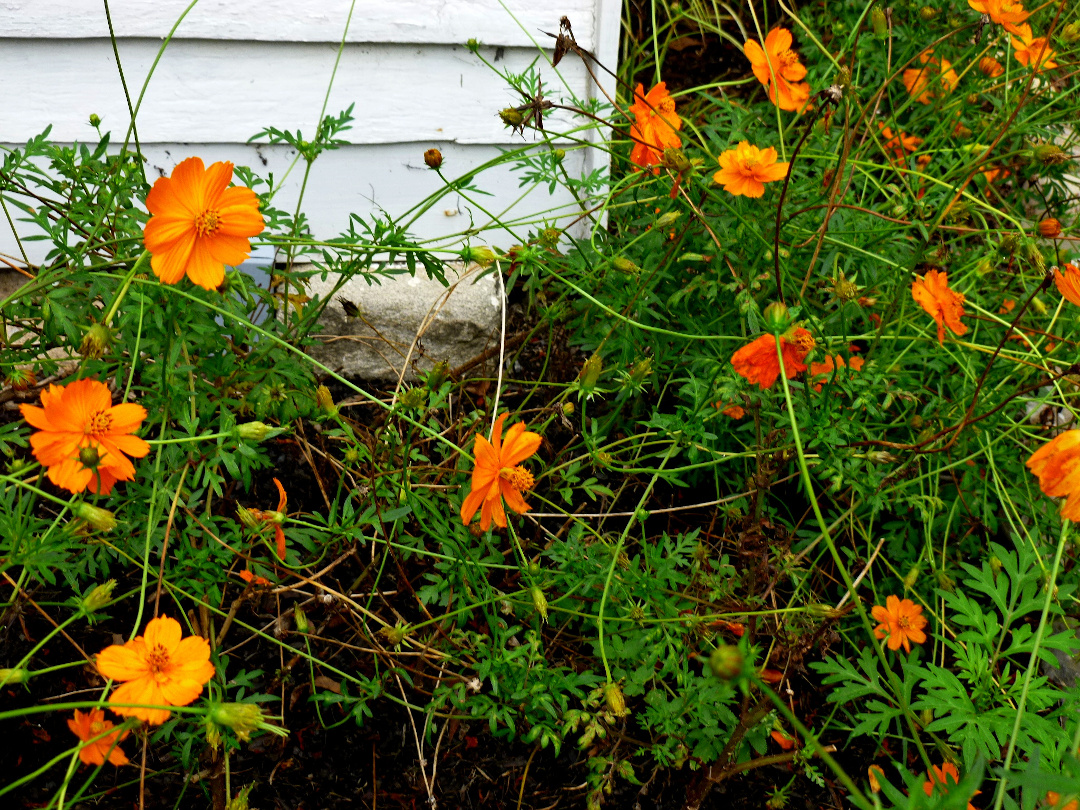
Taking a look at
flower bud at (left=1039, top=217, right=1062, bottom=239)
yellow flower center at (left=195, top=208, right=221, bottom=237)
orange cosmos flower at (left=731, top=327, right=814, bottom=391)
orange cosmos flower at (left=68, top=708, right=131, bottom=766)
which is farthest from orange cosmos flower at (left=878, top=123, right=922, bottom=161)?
orange cosmos flower at (left=68, top=708, right=131, bottom=766)

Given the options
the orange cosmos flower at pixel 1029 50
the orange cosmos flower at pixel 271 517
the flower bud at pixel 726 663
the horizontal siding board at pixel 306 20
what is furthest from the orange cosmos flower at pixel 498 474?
the orange cosmos flower at pixel 1029 50

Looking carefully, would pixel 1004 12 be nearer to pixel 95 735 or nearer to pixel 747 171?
pixel 747 171

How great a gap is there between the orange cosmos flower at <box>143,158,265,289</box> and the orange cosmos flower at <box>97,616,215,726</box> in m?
0.48

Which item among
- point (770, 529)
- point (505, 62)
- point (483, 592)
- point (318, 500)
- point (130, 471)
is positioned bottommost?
point (770, 529)

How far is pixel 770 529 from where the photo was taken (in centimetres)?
173

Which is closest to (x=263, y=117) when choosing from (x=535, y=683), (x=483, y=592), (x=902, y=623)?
(x=483, y=592)

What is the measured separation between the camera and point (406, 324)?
6.81 ft

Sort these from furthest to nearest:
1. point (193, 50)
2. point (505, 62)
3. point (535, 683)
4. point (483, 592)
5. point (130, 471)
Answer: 1. point (505, 62)
2. point (193, 50)
3. point (483, 592)
4. point (535, 683)
5. point (130, 471)

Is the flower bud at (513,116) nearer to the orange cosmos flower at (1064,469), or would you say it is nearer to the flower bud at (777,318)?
the flower bud at (777,318)

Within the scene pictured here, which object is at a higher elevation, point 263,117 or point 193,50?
point 193,50

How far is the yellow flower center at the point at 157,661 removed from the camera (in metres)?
1.01

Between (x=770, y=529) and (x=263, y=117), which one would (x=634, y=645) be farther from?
(x=263, y=117)

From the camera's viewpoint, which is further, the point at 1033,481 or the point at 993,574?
the point at 1033,481

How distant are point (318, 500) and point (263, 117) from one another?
96 centimetres
